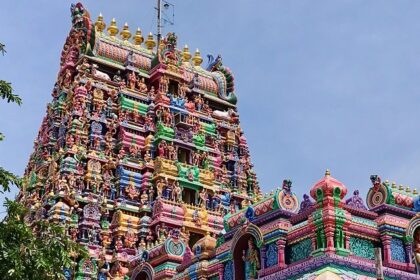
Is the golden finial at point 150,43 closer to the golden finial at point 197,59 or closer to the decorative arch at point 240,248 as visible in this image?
the golden finial at point 197,59

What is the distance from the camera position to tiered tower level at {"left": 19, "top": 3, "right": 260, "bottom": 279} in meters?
34.9

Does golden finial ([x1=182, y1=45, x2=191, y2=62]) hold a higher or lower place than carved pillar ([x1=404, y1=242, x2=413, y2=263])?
higher

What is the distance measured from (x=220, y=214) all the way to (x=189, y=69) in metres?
9.81

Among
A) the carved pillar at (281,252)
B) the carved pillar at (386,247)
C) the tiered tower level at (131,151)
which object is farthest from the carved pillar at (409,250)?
the tiered tower level at (131,151)

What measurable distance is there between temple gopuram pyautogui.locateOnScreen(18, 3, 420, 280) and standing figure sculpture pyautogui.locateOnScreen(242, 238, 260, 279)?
0.06 metres

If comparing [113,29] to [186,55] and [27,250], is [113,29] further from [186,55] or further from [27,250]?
[27,250]

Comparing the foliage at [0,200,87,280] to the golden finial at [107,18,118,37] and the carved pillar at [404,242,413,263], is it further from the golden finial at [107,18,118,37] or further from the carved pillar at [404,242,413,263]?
the golden finial at [107,18,118,37]

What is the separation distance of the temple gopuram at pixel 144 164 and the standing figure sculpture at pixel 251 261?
0.06 m

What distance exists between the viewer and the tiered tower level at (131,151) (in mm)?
34875

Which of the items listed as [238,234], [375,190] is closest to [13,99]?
[238,234]

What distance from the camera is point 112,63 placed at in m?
39.8

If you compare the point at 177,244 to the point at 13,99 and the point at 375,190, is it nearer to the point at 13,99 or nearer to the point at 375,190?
the point at 375,190

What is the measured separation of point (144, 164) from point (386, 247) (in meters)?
18.0

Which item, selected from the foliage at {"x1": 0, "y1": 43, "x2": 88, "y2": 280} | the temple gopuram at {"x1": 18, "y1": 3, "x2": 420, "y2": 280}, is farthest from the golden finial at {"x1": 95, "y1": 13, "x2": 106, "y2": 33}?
the foliage at {"x1": 0, "y1": 43, "x2": 88, "y2": 280}
